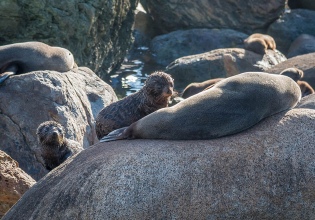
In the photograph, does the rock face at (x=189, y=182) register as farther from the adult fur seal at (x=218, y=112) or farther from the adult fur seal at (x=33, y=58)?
the adult fur seal at (x=33, y=58)

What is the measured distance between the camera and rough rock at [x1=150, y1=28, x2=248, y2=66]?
20.5m

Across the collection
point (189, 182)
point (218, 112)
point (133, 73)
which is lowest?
point (133, 73)

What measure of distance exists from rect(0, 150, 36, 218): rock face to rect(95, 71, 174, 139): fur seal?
1588 mm

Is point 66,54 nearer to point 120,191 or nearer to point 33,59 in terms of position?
point 33,59

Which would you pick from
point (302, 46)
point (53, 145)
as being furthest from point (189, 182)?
point (302, 46)

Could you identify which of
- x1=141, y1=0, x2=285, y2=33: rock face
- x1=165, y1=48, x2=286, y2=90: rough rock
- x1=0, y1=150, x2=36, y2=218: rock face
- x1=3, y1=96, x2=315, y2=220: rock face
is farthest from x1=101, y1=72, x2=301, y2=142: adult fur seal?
x1=141, y1=0, x2=285, y2=33: rock face

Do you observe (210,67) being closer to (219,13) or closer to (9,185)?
(219,13)

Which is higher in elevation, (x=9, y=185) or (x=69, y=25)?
(x=9, y=185)

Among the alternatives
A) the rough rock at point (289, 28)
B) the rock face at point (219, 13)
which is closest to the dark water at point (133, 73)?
the rock face at point (219, 13)

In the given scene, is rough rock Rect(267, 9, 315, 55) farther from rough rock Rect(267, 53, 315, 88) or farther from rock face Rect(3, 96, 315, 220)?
rock face Rect(3, 96, 315, 220)

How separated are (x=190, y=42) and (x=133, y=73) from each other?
282 centimetres

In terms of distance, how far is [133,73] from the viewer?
61.3 ft

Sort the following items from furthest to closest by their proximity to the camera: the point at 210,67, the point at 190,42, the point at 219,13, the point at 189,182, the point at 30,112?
the point at 219,13 < the point at 190,42 < the point at 210,67 < the point at 30,112 < the point at 189,182

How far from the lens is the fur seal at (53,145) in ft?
25.8
